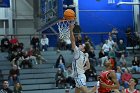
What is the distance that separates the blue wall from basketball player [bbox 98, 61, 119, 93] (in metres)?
16.7

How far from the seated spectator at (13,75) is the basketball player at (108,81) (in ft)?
30.4

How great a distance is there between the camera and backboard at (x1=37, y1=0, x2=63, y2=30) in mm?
14622

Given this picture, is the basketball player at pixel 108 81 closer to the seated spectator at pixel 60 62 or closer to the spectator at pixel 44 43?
the seated spectator at pixel 60 62

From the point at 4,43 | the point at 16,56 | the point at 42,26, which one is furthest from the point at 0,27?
the point at 42,26

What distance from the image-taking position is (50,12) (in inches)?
625

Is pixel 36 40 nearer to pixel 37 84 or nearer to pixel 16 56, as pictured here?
pixel 16 56

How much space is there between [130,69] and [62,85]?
13.5 feet

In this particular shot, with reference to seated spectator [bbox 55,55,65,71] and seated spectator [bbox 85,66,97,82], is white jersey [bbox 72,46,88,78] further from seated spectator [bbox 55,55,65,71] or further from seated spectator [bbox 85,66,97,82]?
seated spectator [bbox 55,55,65,71]

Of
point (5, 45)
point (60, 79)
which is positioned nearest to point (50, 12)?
point (60, 79)

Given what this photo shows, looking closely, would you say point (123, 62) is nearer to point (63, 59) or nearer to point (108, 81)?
point (63, 59)

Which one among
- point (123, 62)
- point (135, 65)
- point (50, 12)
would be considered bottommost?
point (135, 65)

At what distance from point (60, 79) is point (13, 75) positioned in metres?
2.06

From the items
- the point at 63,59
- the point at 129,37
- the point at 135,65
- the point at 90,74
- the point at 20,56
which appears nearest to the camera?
the point at 90,74

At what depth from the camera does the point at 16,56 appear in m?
19.0
